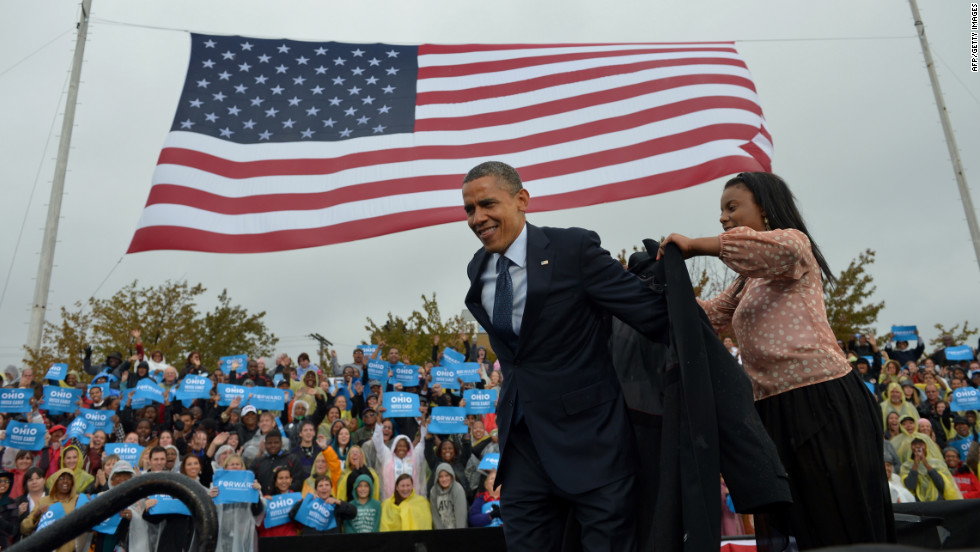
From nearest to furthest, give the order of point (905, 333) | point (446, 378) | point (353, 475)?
1. point (353, 475)
2. point (446, 378)
3. point (905, 333)

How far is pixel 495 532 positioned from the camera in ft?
19.6

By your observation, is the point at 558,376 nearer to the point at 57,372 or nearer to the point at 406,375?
the point at 406,375

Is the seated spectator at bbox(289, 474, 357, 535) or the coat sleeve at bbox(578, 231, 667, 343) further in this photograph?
the seated spectator at bbox(289, 474, 357, 535)

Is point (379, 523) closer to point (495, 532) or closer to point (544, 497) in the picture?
point (495, 532)

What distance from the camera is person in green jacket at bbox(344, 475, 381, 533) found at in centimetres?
897

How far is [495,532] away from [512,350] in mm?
3619

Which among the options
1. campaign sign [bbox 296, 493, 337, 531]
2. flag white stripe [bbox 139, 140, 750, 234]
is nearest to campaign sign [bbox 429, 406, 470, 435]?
campaign sign [bbox 296, 493, 337, 531]

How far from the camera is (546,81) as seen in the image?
1004 centimetres

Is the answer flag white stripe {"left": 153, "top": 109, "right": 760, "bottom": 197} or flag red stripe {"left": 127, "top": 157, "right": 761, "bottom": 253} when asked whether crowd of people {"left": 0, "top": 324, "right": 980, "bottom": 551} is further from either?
flag white stripe {"left": 153, "top": 109, "right": 760, "bottom": 197}

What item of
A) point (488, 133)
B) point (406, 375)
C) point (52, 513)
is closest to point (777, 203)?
point (488, 133)

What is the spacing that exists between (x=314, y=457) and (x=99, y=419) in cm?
344

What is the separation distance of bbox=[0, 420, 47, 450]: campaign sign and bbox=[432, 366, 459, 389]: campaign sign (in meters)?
5.80

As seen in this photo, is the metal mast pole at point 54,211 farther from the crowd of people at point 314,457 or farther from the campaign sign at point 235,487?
the campaign sign at point 235,487

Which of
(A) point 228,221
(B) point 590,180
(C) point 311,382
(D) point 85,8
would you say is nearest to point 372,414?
(C) point 311,382
